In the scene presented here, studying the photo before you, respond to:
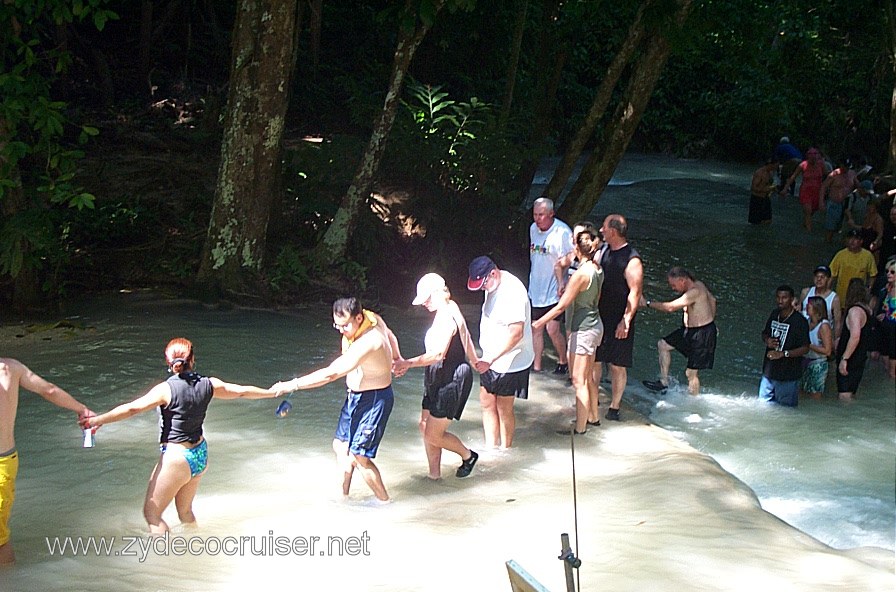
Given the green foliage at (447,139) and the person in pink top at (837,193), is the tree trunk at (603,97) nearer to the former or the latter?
the green foliage at (447,139)

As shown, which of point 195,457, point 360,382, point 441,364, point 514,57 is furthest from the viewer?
point 514,57

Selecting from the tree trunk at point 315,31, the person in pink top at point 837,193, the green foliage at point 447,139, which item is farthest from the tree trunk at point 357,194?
the person in pink top at point 837,193

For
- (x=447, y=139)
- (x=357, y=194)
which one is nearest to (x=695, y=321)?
(x=357, y=194)

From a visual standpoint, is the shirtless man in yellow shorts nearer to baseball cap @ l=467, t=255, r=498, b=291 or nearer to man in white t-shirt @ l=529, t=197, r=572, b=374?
baseball cap @ l=467, t=255, r=498, b=291

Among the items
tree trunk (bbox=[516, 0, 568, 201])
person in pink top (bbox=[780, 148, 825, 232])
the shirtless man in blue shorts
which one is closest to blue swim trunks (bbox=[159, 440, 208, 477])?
the shirtless man in blue shorts

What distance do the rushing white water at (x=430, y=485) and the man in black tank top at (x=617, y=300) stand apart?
0.54 m

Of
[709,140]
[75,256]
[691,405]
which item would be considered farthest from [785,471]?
[709,140]

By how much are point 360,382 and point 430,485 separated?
1.35 metres

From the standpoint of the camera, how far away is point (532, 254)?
10.9m

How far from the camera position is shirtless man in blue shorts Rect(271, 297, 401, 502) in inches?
283

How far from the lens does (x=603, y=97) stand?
15609 mm

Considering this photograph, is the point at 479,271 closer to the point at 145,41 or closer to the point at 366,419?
the point at 366,419

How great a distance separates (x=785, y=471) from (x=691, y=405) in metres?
1.96

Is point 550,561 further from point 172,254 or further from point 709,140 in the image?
point 709,140
